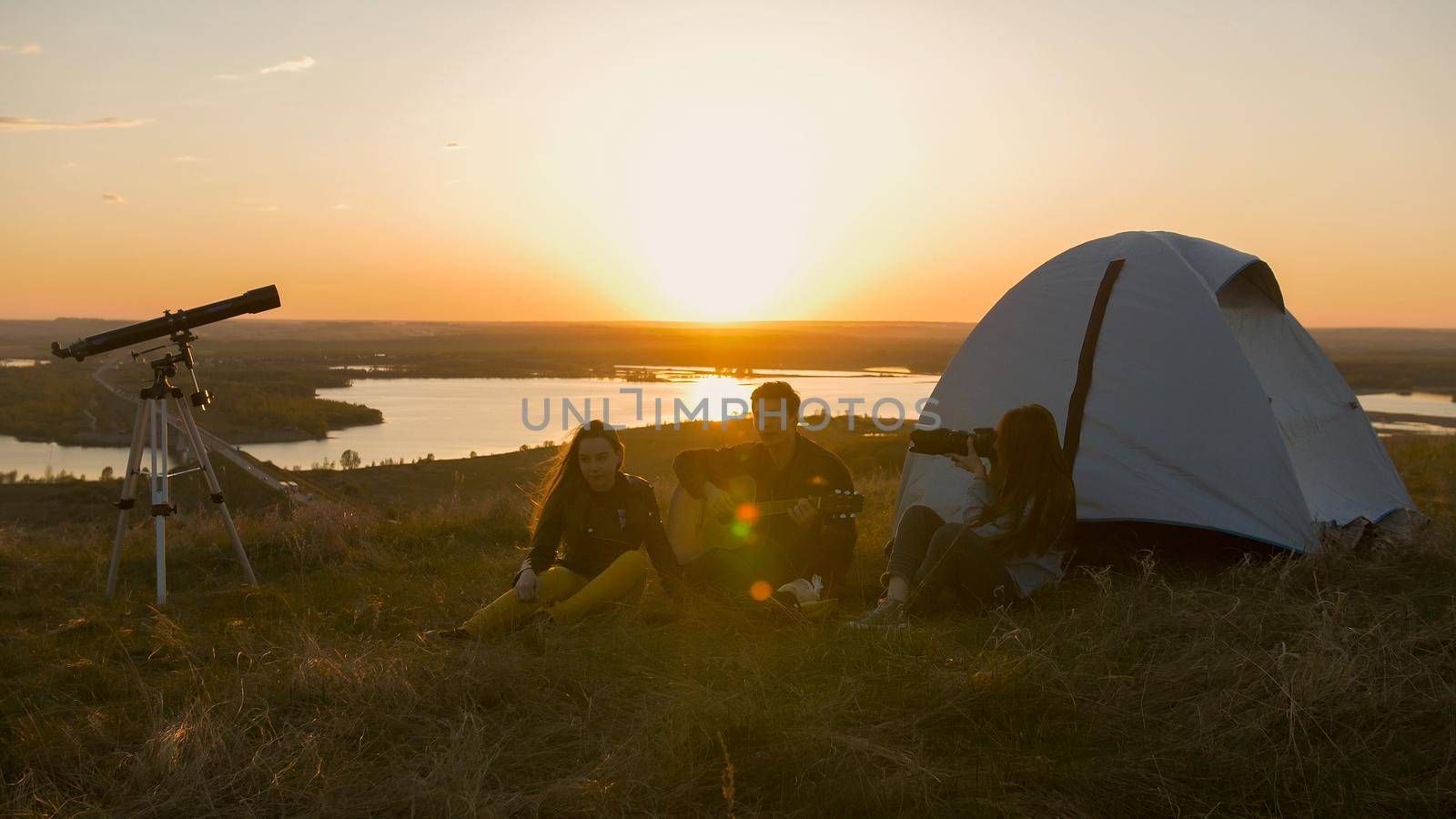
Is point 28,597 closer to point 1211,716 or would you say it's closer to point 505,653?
point 505,653

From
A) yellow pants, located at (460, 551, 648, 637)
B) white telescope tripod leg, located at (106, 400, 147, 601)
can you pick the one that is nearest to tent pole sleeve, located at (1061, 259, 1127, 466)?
yellow pants, located at (460, 551, 648, 637)

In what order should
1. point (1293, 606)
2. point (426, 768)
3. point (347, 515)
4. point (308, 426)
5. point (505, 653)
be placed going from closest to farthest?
point (426, 768), point (505, 653), point (1293, 606), point (347, 515), point (308, 426)

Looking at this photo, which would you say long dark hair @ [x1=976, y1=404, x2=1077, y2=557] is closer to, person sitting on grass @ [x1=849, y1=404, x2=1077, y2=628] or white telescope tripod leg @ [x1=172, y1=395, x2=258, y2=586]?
person sitting on grass @ [x1=849, y1=404, x2=1077, y2=628]

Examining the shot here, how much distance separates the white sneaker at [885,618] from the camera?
4.28m

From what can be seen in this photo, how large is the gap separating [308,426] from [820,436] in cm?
1616

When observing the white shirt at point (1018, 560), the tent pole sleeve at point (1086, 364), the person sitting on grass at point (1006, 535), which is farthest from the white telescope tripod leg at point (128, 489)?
the tent pole sleeve at point (1086, 364)

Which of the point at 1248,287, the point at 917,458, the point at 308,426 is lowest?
the point at 308,426

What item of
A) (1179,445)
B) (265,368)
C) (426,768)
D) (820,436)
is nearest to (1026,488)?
(1179,445)

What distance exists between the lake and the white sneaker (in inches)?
499

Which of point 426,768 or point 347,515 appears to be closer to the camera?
point 426,768

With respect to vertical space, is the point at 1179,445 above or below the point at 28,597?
above

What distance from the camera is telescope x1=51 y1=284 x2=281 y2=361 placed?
5422 mm

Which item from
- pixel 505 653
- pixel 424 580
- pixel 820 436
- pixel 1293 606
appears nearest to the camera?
pixel 505 653

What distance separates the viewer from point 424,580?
587 centimetres
